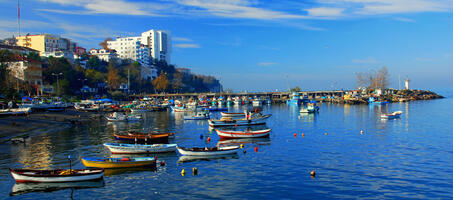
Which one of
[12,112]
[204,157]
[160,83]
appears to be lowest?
[204,157]

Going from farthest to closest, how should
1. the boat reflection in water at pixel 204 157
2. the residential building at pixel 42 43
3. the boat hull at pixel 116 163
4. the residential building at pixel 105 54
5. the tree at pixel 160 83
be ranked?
the residential building at pixel 105 54
the tree at pixel 160 83
the residential building at pixel 42 43
the boat reflection in water at pixel 204 157
the boat hull at pixel 116 163

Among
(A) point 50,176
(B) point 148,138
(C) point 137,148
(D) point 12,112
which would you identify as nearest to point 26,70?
(D) point 12,112

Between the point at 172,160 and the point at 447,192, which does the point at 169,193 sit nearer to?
the point at 172,160

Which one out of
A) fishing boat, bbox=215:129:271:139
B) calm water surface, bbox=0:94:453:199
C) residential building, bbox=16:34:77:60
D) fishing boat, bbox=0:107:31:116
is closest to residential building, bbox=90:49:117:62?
residential building, bbox=16:34:77:60

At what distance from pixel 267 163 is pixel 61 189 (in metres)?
17.7

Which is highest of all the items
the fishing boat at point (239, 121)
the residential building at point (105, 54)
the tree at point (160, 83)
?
the residential building at point (105, 54)

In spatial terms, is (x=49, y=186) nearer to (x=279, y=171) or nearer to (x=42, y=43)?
(x=279, y=171)

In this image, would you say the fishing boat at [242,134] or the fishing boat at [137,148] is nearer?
the fishing boat at [137,148]

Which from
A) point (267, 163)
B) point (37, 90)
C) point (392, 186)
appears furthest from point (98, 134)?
point (37, 90)

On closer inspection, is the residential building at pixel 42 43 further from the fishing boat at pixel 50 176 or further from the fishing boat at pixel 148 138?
the fishing boat at pixel 50 176

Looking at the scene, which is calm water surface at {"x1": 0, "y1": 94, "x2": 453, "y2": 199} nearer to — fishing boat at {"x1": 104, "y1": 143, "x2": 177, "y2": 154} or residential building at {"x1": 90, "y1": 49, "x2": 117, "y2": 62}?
fishing boat at {"x1": 104, "y1": 143, "x2": 177, "y2": 154}

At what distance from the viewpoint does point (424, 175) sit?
90.7ft

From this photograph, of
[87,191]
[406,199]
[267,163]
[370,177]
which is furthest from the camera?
[267,163]

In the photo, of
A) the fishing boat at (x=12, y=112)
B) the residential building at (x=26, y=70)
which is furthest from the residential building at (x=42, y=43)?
the fishing boat at (x=12, y=112)
